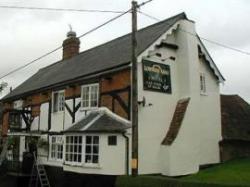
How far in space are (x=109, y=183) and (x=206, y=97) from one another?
28.2 ft

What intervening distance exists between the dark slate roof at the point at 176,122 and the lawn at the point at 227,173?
2255mm

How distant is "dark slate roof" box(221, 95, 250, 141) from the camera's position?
27167 mm

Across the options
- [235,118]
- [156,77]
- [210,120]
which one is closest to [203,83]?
[210,120]

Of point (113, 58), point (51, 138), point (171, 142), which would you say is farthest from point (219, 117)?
point (51, 138)

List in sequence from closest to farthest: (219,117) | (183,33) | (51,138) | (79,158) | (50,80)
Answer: (79,158)
(183,33)
(219,117)
(51,138)
(50,80)

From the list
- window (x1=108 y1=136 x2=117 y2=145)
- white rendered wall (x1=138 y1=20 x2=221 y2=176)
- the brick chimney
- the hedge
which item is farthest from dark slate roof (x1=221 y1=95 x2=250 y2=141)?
the brick chimney

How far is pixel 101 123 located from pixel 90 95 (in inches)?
129

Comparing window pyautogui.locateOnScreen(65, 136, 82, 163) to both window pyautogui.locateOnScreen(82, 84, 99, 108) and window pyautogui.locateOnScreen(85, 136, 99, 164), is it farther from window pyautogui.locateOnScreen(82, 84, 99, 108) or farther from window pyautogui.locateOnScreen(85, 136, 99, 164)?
window pyautogui.locateOnScreen(82, 84, 99, 108)

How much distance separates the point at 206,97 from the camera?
25953 millimetres

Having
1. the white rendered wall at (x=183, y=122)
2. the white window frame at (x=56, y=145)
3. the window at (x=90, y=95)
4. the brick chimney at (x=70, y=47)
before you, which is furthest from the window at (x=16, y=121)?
the white rendered wall at (x=183, y=122)

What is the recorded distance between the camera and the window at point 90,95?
80.4ft

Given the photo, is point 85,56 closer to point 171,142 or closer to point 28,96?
point 28,96

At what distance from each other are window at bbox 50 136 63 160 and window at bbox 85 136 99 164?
485 centimetres

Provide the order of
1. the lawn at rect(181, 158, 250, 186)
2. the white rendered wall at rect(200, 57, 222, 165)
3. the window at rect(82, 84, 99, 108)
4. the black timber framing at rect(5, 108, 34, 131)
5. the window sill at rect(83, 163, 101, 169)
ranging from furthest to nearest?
the black timber framing at rect(5, 108, 34, 131) < the white rendered wall at rect(200, 57, 222, 165) < the window at rect(82, 84, 99, 108) < the window sill at rect(83, 163, 101, 169) < the lawn at rect(181, 158, 250, 186)
